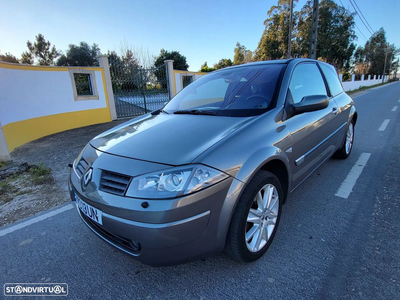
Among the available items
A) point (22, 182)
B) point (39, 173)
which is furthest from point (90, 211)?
point (39, 173)

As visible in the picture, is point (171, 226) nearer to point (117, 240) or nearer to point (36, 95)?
point (117, 240)

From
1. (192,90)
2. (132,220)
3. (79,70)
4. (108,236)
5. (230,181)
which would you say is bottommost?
(108,236)

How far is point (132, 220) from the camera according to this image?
53.6 inches

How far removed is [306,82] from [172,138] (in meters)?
1.87

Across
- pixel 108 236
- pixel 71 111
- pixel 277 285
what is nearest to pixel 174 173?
pixel 108 236

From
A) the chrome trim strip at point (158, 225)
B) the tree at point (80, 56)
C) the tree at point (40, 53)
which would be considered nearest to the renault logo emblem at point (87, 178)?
the chrome trim strip at point (158, 225)

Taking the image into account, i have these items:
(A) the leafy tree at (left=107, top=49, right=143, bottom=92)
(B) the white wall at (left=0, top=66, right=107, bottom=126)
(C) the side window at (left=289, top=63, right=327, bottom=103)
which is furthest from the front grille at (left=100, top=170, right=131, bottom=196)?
(A) the leafy tree at (left=107, top=49, right=143, bottom=92)

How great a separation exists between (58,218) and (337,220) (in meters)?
3.04

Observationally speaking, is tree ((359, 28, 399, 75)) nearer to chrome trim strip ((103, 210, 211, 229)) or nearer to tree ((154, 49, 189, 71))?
tree ((154, 49, 189, 71))

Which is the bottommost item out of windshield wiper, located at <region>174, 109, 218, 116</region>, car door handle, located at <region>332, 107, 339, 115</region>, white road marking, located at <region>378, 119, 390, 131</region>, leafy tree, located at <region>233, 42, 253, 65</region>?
white road marking, located at <region>378, 119, 390, 131</region>

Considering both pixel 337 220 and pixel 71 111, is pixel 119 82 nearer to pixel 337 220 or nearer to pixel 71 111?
pixel 71 111

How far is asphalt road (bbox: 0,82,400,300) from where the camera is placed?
5.18ft

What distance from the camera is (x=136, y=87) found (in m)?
10.2

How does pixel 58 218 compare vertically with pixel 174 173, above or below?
below
